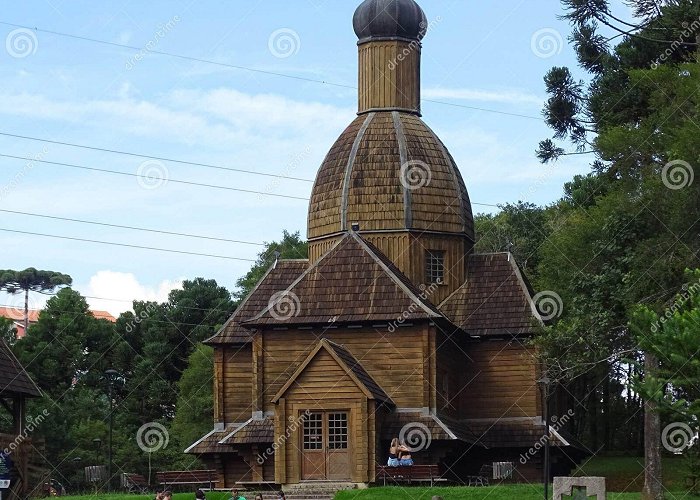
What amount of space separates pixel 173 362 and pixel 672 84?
4409cm

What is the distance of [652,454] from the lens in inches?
1726

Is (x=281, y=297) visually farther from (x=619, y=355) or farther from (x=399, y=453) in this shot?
(x=619, y=355)

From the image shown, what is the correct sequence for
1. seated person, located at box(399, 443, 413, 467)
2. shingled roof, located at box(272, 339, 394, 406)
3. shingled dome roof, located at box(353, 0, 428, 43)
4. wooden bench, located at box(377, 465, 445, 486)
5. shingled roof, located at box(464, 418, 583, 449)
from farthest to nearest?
shingled dome roof, located at box(353, 0, 428, 43) < shingled roof, located at box(464, 418, 583, 449) < shingled roof, located at box(272, 339, 394, 406) < seated person, located at box(399, 443, 413, 467) < wooden bench, located at box(377, 465, 445, 486)

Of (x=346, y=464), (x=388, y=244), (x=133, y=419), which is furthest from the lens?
(x=133, y=419)

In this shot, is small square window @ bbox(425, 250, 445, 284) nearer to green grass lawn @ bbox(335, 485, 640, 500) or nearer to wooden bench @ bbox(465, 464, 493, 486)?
wooden bench @ bbox(465, 464, 493, 486)

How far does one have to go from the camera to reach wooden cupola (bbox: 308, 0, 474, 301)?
5359 centimetres

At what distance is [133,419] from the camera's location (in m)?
83.3

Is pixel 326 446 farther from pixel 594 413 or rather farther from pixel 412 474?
pixel 594 413

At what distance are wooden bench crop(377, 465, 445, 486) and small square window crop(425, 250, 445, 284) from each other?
11.0m

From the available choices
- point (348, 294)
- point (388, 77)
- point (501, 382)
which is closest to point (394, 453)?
point (348, 294)

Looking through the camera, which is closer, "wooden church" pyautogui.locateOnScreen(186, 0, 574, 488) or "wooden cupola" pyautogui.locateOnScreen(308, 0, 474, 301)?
"wooden church" pyautogui.locateOnScreen(186, 0, 574, 488)

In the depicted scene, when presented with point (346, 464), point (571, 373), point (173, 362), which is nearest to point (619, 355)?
point (571, 373)

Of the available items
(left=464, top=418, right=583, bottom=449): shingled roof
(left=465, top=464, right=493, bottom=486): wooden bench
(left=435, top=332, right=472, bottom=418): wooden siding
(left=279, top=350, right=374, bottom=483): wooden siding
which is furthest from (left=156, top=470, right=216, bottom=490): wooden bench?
(left=464, top=418, right=583, bottom=449): shingled roof

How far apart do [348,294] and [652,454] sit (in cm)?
1148
